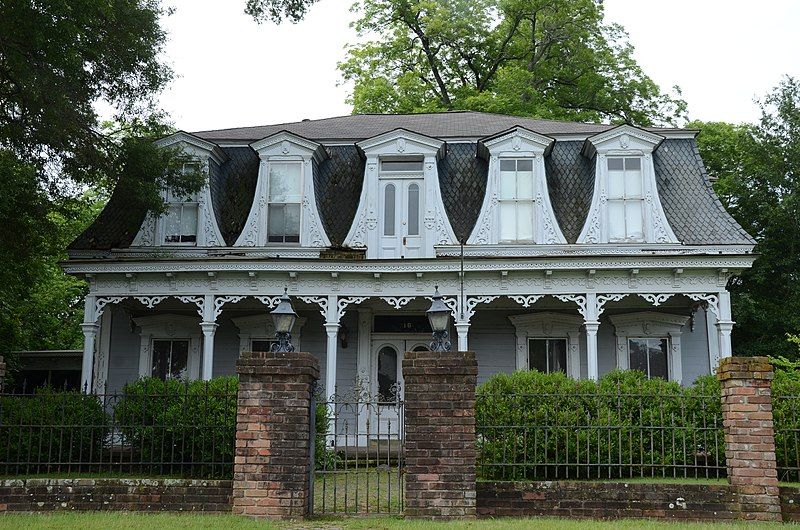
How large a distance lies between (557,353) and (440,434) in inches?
397

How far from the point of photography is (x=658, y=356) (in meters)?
18.8

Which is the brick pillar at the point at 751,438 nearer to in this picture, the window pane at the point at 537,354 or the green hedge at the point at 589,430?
the green hedge at the point at 589,430

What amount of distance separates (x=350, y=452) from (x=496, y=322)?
5196 millimetres

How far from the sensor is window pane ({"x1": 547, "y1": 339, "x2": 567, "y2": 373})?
748 inches

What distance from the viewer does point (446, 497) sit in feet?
30.7

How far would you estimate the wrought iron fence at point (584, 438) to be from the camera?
34.8ft

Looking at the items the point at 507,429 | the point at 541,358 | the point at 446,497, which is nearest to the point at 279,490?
the point at 446,497

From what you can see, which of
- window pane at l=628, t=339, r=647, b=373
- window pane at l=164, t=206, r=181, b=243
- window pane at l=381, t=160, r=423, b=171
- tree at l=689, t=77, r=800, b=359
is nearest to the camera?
window pane at l=164, t=206, r=181, b=243

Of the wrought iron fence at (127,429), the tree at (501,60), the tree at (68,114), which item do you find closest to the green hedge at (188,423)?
the wrought iron fence at (127,429)

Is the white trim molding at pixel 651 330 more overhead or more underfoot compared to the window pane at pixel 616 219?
A: more underfoot

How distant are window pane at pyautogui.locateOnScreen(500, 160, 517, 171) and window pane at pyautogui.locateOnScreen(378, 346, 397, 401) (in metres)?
4.86

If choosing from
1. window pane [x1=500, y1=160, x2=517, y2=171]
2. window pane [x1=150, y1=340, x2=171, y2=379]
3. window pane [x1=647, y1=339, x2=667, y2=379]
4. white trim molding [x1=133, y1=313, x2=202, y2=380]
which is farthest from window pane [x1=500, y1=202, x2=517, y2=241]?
window pane [x1=150, y1=340, x2=171, y2=379]

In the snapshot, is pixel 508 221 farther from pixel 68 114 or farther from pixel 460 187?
pixel 68 114

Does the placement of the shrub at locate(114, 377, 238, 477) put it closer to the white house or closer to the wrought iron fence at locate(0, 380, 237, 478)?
the wrought iron fence at locate(0, 380, 237, 478)
